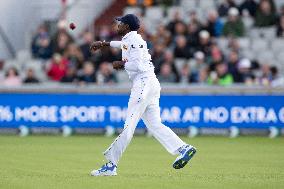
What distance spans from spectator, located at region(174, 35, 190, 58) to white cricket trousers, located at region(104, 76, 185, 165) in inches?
455

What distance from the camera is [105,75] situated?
24625 mm

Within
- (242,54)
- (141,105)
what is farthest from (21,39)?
(141,105)

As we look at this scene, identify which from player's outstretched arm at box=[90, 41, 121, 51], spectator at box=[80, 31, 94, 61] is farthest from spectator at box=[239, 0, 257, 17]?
player's outstretched arm at box=[90, 41, 121, 51]

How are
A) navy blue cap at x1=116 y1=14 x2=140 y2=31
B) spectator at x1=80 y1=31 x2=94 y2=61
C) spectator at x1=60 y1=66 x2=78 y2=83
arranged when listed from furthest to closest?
spectator at x1=80 y1=31 x2=94 y2=61
spectator at x1=60 y1=66 x2=78 y2=83
navy blue cap at x1=116 y1=14 x2=140 y2=31

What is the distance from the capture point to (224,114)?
22.4m

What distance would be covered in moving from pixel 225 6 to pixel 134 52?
13230mm

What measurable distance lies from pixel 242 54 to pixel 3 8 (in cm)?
769

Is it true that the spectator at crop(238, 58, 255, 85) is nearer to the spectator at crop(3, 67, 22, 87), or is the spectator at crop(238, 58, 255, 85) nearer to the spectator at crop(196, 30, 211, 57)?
the spectator at crop(196, 30, 211, 57)

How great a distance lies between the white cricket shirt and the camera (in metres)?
13.5

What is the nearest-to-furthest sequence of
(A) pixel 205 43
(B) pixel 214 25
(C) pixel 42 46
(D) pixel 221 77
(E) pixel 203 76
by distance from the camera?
(D) pixel 221 77, (E) pixel 203 76, (A) pixel 205 43, (B) pixel 214 25, (C) pixel 42 46

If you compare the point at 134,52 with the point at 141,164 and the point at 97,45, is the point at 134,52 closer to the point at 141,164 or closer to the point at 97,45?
the point at 97,45

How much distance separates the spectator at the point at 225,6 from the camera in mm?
26250

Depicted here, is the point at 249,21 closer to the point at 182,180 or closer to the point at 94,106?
the point at 94,106

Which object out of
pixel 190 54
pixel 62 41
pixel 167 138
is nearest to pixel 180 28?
pixel 190 54
